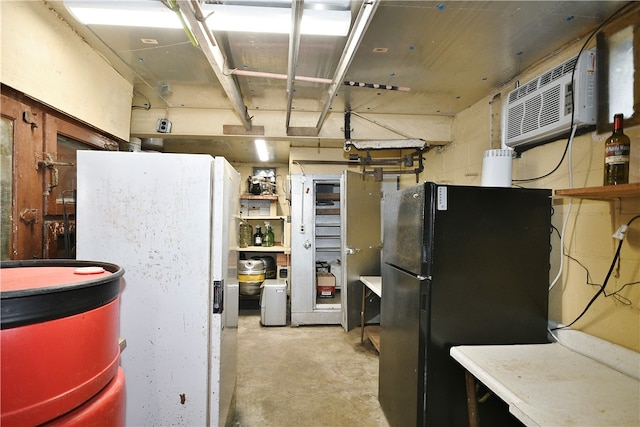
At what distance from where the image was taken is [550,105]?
175 cm

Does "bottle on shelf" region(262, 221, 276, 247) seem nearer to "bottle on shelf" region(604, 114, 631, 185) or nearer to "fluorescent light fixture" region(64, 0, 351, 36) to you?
"fluorescent light fixture" region(64, 0, 351, 36)

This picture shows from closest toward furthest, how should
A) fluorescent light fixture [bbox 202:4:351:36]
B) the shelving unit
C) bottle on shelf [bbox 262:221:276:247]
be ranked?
fluorescent light fixture [bbox 202:4:351:36] → the shelving unit → bottle on shelf [bbox 262:221:276:247]

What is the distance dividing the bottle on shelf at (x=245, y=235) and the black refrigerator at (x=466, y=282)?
11.2 feet

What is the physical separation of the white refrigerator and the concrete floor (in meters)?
0.87

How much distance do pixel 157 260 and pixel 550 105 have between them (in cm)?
238

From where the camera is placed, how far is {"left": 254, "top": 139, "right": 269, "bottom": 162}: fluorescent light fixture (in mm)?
3569

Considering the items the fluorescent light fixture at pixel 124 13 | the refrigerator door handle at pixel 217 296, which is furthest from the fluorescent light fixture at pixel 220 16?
the refrigerator door handle at pixel 217 296

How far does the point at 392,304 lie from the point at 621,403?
1.06 meters

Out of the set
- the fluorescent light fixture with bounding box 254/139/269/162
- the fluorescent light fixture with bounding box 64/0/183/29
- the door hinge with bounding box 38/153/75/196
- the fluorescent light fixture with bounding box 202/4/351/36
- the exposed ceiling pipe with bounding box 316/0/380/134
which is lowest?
the door hinge with bounding box 38/153/75/196

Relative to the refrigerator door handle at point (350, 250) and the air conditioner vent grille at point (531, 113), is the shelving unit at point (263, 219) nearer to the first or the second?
the refrigerator door handle at point (350, 250)

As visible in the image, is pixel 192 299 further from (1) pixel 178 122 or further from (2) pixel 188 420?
(1) pixel 178 122

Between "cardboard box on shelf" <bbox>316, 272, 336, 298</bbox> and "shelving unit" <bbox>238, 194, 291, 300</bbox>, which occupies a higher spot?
"shelving unit" <bbox>238, 194, 291, 300</bbox>

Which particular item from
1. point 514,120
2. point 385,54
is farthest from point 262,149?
point 514,120

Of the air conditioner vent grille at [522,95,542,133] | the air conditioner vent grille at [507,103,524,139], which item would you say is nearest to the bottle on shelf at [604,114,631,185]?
the air conditioner vent grille at [522,95,542,133]
